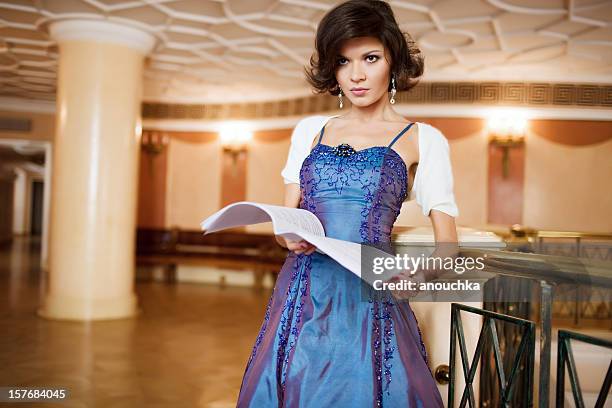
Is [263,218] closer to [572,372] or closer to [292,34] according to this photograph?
[572,372]

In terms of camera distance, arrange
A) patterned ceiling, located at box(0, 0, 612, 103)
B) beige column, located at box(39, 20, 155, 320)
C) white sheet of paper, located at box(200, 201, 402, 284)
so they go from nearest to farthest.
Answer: white sheet of paper, located at box(200, 201, 402, 284), patterned ceiling, located at box(0, 0, 612, 103), beige column, located at box(39, 20, 155, 320)

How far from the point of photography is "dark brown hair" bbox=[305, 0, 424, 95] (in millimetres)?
1396

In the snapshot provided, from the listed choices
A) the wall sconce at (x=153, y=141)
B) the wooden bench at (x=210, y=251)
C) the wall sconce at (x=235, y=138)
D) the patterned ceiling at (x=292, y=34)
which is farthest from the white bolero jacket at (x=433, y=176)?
the wall sconce at (x=153, y=141)

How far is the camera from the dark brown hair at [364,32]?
1.40m

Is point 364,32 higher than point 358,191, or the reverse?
point 364,32

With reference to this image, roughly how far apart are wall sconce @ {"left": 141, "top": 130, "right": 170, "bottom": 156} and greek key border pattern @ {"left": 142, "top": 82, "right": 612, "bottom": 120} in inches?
11.4

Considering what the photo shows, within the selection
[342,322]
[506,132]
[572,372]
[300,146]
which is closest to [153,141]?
[506,132]

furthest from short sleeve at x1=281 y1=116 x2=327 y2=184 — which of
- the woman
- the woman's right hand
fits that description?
the woman's right hand

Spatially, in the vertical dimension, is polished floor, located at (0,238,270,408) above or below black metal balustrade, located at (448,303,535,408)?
below

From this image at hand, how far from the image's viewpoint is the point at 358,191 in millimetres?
1447

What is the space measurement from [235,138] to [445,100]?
327cm

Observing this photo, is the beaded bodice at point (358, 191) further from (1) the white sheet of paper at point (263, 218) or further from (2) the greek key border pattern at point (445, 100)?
(2) the greek key border pattern at point (445, 100)

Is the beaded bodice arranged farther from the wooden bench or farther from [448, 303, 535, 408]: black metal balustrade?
the wooden bench

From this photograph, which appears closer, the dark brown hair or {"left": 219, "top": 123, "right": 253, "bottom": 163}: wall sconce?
the dark brown hair
